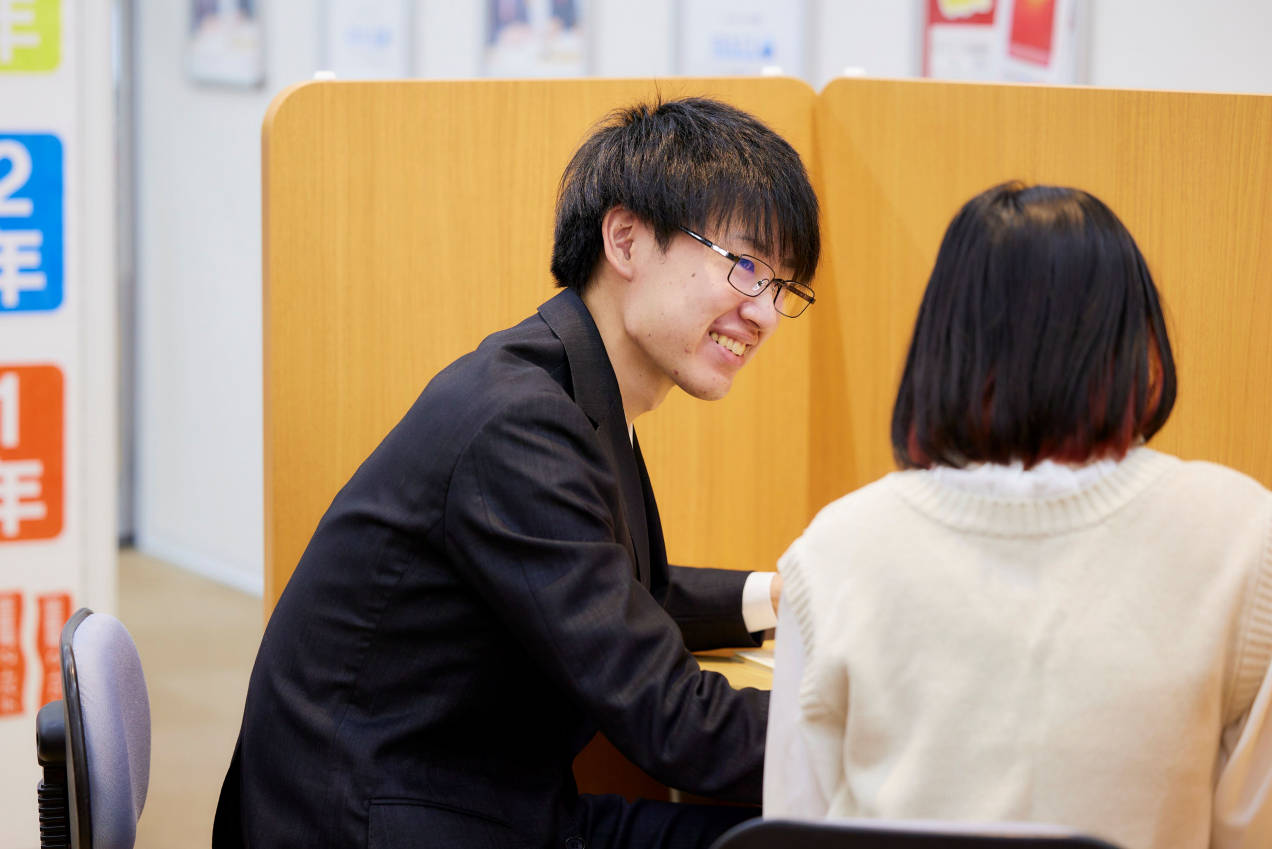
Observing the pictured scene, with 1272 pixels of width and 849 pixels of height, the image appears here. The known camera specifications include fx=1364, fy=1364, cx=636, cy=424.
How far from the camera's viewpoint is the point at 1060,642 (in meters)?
0.97

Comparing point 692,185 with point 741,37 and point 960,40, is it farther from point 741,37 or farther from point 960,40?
point 741,37

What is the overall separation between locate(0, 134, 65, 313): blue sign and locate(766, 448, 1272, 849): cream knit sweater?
1.74m

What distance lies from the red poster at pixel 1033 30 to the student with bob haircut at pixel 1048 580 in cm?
188

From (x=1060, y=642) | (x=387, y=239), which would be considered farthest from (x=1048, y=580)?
(x=387, y=239)

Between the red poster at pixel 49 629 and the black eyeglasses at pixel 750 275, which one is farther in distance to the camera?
the red poster at pixel 49 629

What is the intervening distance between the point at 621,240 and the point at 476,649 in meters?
0.47

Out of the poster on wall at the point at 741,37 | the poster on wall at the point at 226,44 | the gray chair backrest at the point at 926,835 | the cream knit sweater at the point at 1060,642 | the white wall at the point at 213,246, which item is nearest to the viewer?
the gray chair backrest at the point at 926,835

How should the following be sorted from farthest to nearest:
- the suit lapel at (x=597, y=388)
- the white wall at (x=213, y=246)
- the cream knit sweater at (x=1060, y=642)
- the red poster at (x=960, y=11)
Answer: the white wall at (x=213, y=246) → the red poster at (x=960, y=11) → the suit lapel at (x=597, y=388) → the cream knit sweater at (x=1060, y=642)

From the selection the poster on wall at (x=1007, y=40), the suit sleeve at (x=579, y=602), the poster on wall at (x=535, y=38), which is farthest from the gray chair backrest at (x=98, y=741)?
the poster on wall at (x=535, y=38)

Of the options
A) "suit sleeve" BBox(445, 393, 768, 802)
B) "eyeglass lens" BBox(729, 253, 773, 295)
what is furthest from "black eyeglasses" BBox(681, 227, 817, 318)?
"suit sleeve" BBox(445, 393, 768, 802)

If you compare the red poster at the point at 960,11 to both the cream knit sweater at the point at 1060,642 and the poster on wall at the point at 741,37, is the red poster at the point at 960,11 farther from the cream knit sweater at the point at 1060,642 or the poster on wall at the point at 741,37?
the cream knit sweater at the point at 1060,642

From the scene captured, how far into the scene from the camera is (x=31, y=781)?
241 centimetres

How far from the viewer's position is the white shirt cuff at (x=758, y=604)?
172 centimetres

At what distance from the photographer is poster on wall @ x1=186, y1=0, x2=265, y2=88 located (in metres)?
4.11
